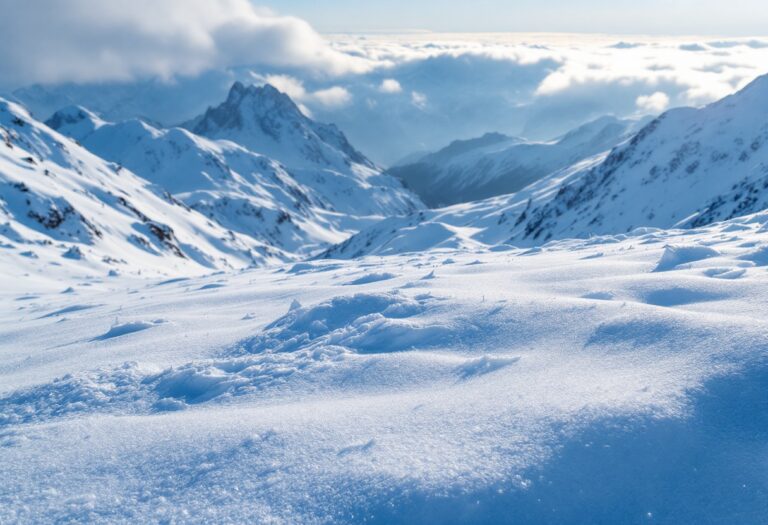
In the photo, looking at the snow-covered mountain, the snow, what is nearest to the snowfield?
the snow

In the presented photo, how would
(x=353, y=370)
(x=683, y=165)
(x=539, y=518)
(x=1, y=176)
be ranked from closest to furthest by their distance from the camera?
(x=539, y=518)
(x=353, y=370)
(x=1, y=176)
(x=683, y=165)

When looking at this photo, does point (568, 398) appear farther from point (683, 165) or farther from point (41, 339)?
point (683, 165)

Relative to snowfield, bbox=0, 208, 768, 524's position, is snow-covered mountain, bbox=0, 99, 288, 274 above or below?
above

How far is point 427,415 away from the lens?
548cm

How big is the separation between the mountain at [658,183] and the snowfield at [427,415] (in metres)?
58.9

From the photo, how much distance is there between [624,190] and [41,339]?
8424 centimetres

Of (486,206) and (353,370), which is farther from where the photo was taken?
(486,206)

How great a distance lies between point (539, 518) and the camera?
402 cm

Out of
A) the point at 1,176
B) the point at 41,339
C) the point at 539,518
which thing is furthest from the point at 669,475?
the point at 1,176

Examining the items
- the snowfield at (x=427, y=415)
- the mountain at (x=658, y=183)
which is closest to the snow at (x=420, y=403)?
the snowfield at (x=427, y=415)

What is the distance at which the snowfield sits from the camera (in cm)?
425

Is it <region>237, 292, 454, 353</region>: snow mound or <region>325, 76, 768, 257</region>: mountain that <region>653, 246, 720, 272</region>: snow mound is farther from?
<region>325, 76, 768, 257</region>: mountain

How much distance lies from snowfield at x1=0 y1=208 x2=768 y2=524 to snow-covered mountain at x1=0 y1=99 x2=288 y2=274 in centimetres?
4488

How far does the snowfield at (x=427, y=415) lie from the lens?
167 inches
